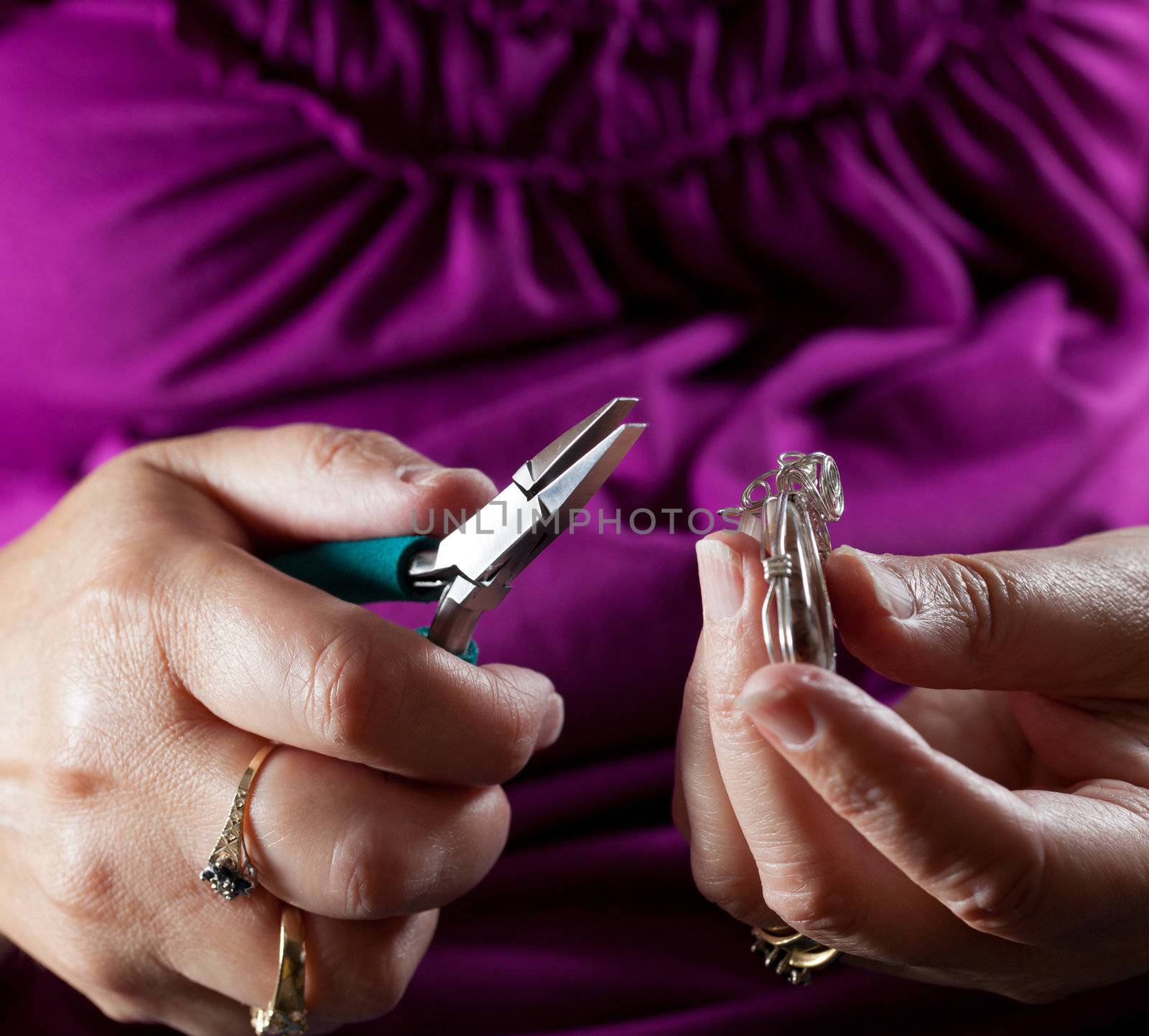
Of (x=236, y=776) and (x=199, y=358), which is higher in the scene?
(x=199, y=358)

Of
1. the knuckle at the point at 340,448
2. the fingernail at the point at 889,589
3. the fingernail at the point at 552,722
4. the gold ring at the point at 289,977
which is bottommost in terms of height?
the gold ring at the point at 289,977

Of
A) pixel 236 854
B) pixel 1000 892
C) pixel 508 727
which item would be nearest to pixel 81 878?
pixel 236 854

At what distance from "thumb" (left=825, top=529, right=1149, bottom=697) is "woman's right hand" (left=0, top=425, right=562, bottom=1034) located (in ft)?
0.93

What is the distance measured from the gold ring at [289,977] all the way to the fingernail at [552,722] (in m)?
0.24

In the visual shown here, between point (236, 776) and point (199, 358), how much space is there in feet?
1.79

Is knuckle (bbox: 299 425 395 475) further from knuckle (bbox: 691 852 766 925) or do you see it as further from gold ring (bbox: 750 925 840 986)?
gold ring (bbox: 750 925 840 986)

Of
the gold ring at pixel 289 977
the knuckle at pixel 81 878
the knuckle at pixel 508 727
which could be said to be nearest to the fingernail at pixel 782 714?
the knuckle at pixel 508 727

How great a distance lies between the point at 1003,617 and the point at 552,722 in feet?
1.23

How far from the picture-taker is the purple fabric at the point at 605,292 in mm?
975

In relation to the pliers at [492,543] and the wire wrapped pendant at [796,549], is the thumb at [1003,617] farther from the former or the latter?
the pliers at [492,543]

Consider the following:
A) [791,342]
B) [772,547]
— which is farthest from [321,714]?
[791,342]

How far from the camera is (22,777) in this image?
839 mm

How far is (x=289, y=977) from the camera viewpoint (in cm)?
78

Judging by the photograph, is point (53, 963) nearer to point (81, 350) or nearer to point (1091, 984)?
point (81, 350)
